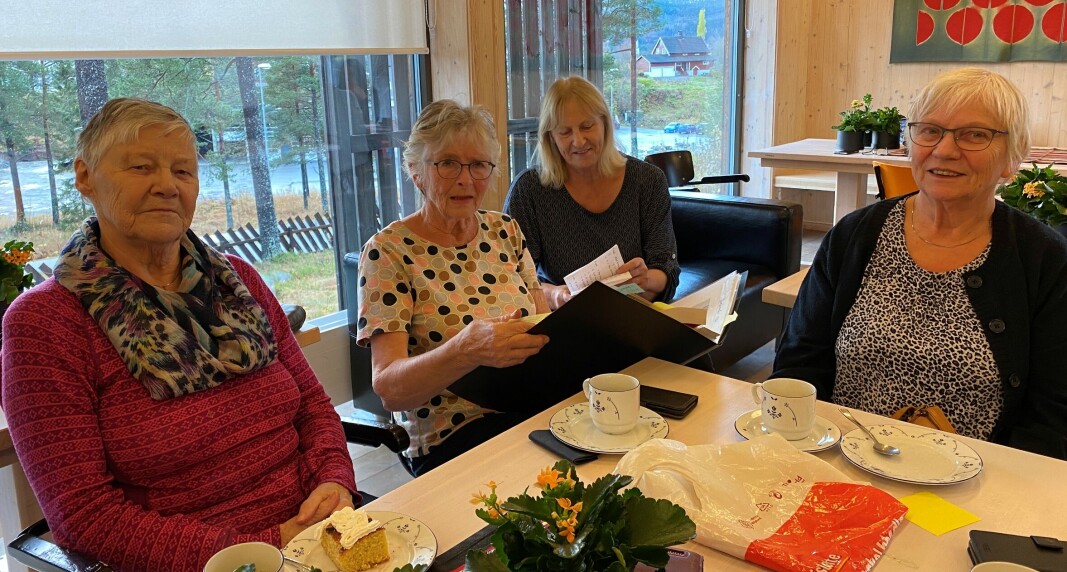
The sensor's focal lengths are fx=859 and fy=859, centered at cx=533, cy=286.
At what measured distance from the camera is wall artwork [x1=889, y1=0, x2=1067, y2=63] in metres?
5.37

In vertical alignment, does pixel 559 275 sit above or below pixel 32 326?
below

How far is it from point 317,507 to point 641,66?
4418 millimetres

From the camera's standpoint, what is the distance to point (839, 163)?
4.15 metres

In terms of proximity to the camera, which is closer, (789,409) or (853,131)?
(789,409)

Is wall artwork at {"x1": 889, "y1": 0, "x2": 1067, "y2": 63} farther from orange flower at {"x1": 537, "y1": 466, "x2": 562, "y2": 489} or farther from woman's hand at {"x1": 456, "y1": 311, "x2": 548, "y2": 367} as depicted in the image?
orange flower at {"x1": 537, "y1": 466, "x2": 562, "y2": 489}

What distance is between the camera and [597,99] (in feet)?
8.75

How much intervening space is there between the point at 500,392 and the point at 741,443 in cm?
66

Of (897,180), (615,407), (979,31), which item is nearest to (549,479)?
(615,407)

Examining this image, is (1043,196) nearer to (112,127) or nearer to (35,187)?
(112,127)

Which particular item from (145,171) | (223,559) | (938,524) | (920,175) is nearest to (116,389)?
(145,171)

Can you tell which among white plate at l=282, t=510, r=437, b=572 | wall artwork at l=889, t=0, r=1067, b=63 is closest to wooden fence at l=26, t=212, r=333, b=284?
white plate at l=282, t=510, r=437, b=572

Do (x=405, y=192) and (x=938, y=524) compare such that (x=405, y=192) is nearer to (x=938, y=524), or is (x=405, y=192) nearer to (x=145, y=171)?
(x=145, y=171)

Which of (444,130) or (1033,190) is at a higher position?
(444,130)

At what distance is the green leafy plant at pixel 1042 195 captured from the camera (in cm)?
210
